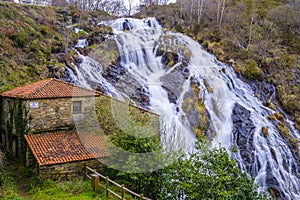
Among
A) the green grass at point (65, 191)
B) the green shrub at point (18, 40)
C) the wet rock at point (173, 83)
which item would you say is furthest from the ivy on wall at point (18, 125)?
the green shrub at point (18, 40)

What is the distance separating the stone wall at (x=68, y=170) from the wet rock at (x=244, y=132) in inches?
352

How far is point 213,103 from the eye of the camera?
20297mm

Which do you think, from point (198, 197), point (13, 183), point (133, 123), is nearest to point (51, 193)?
point (13, 183)

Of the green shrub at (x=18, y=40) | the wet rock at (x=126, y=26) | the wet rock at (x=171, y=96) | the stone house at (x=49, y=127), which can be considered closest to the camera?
the stone house at (x=49, y=127)

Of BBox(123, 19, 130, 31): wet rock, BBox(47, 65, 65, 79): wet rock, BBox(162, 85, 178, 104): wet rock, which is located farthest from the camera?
BBox(123, 19, 130, 31): wet rock

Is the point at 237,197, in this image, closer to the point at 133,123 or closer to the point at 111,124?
the point at 133,123

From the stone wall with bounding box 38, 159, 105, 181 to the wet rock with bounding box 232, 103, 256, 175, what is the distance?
8.93 m

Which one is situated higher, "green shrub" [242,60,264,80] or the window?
"green shrub" [242,60,264,80]

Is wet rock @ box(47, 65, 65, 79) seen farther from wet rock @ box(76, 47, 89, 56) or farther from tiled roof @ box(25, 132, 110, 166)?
tiled roof @ box(25, 132, 110, 166)

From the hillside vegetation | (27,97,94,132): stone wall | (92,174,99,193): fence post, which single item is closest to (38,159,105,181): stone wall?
(92,174,99,193): fence post

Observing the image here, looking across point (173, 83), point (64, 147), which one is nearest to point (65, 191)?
point (64, 147)

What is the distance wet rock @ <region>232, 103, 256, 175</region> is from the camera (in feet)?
54.4

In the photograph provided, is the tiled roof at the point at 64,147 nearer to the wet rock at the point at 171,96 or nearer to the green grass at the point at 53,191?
the green grass at the point at 53,191

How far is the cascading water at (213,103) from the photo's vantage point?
15.7 meters
